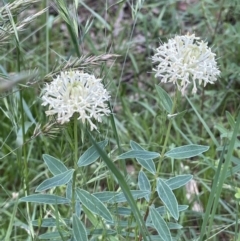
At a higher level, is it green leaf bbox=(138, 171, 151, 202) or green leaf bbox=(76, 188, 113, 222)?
green leaf bbox=(76, 188, 113, 222)

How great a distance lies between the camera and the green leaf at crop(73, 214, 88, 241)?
3.76 feet

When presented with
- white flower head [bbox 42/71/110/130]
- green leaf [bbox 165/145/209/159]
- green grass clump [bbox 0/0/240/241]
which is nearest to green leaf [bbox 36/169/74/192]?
green grass clump [bbox 0/0/240/241]

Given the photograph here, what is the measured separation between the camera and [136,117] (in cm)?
247

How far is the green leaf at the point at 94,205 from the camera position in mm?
1153

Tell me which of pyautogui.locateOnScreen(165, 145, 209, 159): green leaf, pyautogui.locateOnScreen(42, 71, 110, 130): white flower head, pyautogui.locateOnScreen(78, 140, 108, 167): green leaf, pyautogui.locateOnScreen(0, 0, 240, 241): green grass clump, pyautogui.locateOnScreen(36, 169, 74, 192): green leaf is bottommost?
pyautogui.locateOnScreen(0, 0, 240, 241): green grass clump

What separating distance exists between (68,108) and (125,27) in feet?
6.72

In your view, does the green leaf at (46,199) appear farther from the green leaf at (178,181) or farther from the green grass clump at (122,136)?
the green leaf at (178,181)

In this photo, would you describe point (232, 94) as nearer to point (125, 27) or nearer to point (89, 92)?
point (125, 27)

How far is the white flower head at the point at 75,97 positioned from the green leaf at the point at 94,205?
0.57ft

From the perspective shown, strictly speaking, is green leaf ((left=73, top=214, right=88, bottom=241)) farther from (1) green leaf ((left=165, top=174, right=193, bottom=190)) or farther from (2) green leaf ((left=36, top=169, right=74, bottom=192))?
(1) green leaf ((left=165, top=174, right=193, bottom=190))

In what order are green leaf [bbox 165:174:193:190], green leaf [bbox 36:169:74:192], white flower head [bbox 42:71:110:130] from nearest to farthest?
white flower head [bbox 42:71:110:130], green leaf [bbox 36:169:74:192], green leaf [bbox 165:174:193:190]

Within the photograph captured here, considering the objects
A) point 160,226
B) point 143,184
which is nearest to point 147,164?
point 143,184

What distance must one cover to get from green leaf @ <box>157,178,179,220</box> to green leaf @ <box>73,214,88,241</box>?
0.18 metres

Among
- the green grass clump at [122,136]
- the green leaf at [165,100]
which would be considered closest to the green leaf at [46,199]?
the green grass clump at [122,136]
